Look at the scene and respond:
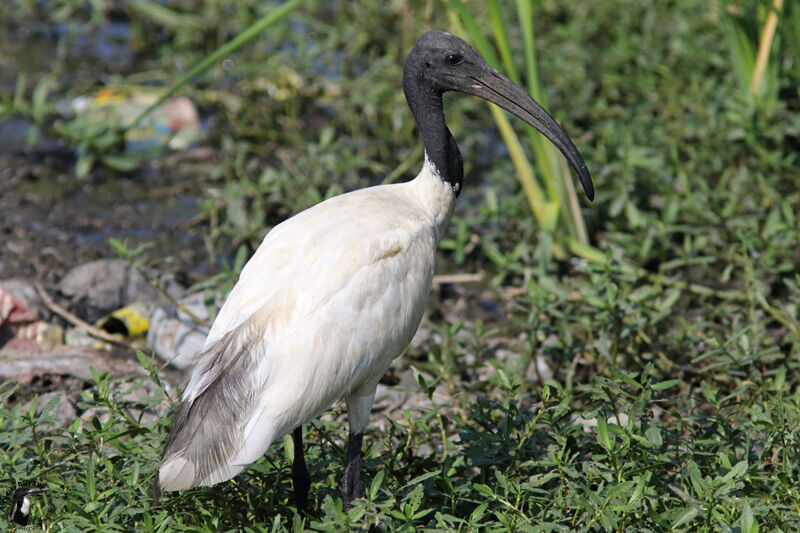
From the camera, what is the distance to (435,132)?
358 cm

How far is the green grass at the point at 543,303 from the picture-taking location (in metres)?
3.01

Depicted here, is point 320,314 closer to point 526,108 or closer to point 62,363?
point 526,108

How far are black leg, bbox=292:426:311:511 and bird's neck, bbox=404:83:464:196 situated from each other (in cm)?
109

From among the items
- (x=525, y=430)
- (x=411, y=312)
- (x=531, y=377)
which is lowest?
(x=531, y=377)

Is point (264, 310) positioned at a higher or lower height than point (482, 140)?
higher

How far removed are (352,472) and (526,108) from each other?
142 cm

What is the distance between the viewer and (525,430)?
10.8 feet

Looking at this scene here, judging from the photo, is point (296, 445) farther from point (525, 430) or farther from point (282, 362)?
point (525, 430)

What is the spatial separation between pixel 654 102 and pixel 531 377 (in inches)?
106

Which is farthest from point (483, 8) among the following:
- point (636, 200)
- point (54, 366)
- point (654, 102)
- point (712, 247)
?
point (54, 366)

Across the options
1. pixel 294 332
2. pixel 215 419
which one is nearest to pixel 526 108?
pixel 294 332

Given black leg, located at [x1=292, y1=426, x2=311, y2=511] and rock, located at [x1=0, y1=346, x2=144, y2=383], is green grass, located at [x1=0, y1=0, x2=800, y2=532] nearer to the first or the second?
black leg, located at [x1=292, y1=426, x2=311, y2=511]

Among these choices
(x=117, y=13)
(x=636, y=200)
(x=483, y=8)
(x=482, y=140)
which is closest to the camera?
(x=636, y=200)

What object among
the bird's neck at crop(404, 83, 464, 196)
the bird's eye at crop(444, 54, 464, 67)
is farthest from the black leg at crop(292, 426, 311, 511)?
the bird's eye at crop(444, 54, 464, 67)
